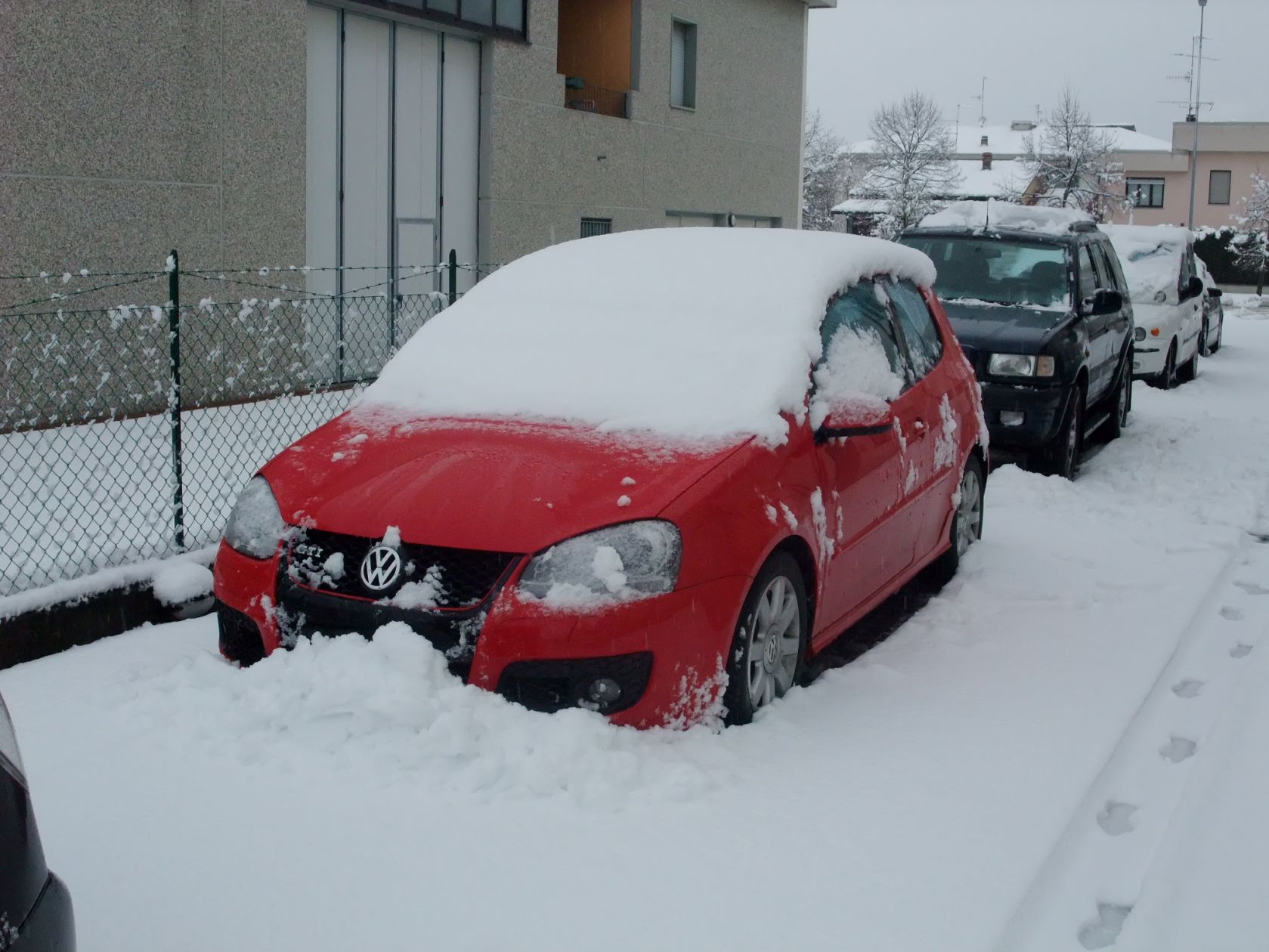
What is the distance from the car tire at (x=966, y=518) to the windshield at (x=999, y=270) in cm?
341

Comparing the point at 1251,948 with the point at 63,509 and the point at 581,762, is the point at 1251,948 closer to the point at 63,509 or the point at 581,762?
the point at 581,762

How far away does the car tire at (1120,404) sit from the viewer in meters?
11.7

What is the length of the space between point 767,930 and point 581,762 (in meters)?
0.87

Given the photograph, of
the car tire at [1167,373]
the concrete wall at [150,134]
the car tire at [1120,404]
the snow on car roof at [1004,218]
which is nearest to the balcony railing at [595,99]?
the concrete wall at [150,134]

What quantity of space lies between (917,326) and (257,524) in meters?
3.12

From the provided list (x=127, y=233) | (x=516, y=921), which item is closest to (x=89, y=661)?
(x=516, y=921)

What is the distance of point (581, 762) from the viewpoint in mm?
4094

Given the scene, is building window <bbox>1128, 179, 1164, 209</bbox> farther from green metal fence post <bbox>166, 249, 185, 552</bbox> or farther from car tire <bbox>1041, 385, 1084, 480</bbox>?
green metal fence post <bbox>166, 249, 185, 552</bbox>

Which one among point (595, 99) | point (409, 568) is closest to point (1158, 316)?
point (595, 99)

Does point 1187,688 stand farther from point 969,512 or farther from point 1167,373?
point 1167,373

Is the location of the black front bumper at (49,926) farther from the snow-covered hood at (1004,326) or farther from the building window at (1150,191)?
the building window at (1150,191)

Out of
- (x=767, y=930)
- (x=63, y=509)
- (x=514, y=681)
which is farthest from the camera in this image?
(x=63, y=509)

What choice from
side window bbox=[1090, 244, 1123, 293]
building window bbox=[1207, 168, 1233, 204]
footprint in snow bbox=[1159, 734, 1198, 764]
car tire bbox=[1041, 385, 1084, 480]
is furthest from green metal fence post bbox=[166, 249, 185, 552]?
building window bbox=[1207, 168, 1233, 204]

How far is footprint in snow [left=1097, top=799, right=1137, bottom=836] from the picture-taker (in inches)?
160
